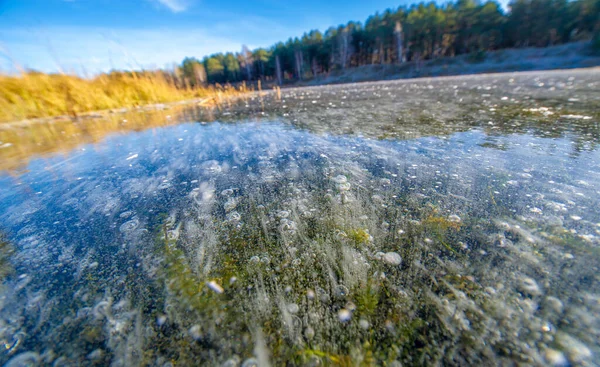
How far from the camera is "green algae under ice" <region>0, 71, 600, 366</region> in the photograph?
652 millimetres

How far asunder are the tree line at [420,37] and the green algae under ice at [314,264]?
1923 cm

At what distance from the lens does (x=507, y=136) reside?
7.89ft

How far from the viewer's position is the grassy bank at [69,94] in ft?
17.0

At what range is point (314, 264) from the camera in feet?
3.06

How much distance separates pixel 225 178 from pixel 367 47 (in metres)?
47.7

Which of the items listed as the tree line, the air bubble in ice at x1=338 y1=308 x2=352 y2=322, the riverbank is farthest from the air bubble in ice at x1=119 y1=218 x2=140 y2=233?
the riverbank

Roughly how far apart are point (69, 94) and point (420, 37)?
41901 millimetres

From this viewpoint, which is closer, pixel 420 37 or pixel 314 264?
pixel 314 264

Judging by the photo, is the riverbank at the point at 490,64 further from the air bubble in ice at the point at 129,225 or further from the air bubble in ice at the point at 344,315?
the air bubble in ice at the point at 129,225

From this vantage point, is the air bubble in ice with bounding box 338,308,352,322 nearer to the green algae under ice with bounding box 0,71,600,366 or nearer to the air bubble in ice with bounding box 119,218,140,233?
the green algae under ice with bounding box 0,71,600,366

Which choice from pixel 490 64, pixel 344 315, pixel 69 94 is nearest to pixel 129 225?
pixel 344 315

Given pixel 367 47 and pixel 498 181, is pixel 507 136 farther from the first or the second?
pixel 367 47

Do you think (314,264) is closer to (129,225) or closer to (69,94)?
(129,225)

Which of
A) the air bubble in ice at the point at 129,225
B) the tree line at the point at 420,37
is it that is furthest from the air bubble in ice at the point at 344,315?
the tree line at the point at 420,37
